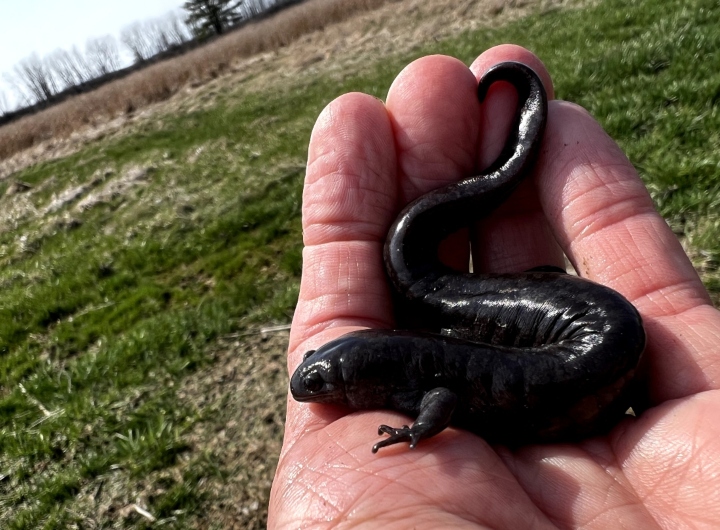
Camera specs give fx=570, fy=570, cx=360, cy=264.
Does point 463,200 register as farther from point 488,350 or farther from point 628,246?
point 488,350

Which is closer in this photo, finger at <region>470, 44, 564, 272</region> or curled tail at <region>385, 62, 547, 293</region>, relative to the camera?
curled tail at <region>385, 62, 547, 293</region>

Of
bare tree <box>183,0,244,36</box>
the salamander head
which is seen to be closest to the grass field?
the salamander head

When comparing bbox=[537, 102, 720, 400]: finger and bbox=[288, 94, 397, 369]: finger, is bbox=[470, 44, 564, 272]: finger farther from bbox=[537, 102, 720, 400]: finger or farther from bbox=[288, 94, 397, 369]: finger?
bbox=[288, 94, 397, 369]: finger

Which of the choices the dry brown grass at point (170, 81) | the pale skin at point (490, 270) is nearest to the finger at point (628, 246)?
the pale skin at point (490, 270)

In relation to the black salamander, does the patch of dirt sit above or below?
above

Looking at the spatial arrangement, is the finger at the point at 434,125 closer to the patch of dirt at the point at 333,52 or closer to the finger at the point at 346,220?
the finger at the point at 346,220

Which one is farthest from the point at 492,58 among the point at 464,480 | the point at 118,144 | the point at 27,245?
the point at 118,144

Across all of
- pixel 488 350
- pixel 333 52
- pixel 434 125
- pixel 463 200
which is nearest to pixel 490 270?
pixel 463 200

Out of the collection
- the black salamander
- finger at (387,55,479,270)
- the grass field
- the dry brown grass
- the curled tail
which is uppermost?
the dry brown grass

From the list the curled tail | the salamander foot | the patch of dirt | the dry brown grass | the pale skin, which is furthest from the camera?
the dry brown grass
